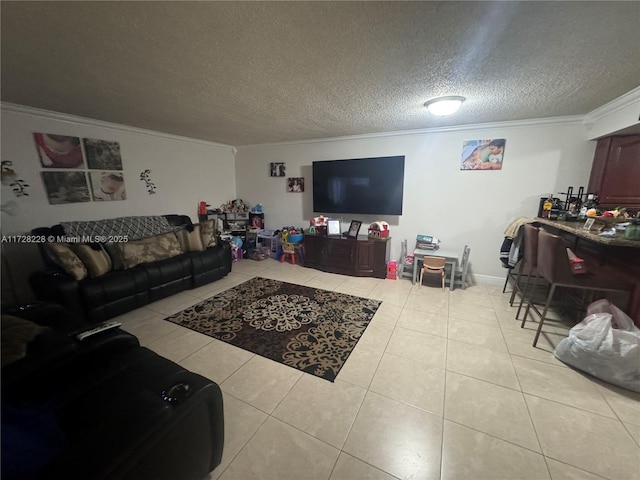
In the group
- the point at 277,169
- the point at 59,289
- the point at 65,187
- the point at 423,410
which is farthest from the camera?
the point at 277,169

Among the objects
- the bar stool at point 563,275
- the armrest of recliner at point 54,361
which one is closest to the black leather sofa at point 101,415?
the armrest of recliner at point 54,361

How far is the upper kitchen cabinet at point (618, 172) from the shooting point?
2.43 m

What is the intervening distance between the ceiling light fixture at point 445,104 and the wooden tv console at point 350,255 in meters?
1.87

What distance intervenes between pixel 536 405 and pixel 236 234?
4684 mm

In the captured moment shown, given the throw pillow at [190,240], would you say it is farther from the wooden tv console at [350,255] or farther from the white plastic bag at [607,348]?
the white plastic bag at [607,348]

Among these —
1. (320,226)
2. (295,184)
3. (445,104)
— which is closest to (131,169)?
(295,184)

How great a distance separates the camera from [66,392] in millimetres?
994

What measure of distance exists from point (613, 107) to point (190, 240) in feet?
16.6

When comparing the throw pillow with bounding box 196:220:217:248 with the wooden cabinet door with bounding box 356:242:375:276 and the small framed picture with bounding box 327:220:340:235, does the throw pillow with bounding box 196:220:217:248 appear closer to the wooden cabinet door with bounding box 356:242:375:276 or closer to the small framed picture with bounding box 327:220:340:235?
the small framed picture with bounding box 327:220:340:235

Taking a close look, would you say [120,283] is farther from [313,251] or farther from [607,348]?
[607,348]

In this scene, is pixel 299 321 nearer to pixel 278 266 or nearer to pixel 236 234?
pixel 278 266

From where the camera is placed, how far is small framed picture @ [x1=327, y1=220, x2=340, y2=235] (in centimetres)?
414

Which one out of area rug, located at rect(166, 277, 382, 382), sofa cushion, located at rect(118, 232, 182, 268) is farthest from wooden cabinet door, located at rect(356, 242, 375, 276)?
sofa cushion, located at rect(118, 232, 182, 268)

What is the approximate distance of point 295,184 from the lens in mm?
4770
